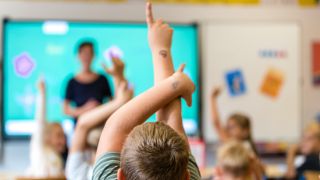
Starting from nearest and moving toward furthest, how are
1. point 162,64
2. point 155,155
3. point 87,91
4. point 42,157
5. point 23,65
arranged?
point 155,155 < point 162,64 < point 42,157 < point 87,91 < point 23,65

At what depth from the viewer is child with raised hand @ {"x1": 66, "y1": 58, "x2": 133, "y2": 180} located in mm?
1630

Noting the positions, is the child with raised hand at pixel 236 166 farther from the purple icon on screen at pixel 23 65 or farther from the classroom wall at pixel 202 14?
the purple icon on screen at pixel 23 65

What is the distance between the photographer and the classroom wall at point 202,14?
5.03m

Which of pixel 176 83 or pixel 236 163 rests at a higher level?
pixel 176 83

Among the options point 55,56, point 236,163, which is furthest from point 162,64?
point 55,56

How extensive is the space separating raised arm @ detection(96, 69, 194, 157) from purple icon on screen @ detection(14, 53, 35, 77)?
399cm

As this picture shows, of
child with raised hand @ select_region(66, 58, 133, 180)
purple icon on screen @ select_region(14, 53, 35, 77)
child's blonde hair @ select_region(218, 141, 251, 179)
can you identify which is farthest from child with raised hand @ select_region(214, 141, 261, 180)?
purple icon on screen @ select_region(14, 53, 35, 77)

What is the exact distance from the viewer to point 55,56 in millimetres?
5016

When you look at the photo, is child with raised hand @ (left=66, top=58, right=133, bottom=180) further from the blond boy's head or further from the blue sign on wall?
the blue sign on wall

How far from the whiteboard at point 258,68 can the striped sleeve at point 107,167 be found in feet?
13.6

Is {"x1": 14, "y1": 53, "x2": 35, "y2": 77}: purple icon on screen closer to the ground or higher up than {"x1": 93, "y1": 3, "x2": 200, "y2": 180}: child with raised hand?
closer to the ground

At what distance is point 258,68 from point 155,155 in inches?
179

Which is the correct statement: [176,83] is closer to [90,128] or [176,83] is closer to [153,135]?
[153,135]

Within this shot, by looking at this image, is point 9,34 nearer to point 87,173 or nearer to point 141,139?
point 87,173
